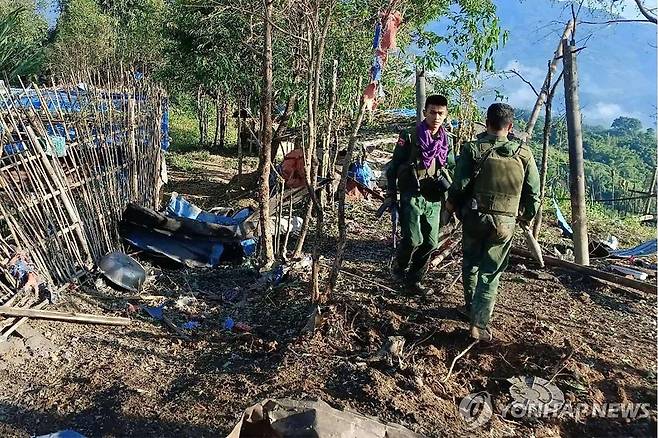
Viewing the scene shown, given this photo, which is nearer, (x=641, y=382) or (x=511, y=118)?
(x=641, y=382)

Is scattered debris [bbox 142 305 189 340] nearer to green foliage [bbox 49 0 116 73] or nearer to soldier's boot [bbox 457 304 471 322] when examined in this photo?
soldier's boot [bbox 457 304 471 322]

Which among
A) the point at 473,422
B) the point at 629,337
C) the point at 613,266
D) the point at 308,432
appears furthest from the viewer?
the point at 613,266

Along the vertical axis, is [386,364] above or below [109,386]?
above

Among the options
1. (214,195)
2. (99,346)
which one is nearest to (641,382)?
(99,346)

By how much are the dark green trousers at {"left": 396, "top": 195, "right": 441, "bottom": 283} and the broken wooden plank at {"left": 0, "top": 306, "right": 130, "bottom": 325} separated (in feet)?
6.76

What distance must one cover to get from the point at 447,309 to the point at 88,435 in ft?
7.41

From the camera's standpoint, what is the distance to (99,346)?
368 centimetres

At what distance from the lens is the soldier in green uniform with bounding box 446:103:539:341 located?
3.25m

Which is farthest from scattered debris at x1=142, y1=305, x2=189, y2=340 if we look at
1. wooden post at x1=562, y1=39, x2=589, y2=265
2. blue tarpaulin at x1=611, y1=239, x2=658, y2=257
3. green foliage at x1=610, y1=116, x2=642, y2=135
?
green foliage at x1=610, y1=116, x2=642, y2=135

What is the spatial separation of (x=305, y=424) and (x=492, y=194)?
1.77 meters

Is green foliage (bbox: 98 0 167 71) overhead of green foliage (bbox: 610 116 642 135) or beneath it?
overhead

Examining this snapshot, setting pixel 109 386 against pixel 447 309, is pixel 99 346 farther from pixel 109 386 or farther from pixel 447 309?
pixel 447 309

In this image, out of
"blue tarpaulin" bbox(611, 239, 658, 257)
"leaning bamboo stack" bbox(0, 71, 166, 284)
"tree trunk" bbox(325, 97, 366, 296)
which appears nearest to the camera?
"tree trunk" bbox(325, 97, 366, 296)

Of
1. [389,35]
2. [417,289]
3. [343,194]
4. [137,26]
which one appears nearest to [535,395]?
[417,289]
